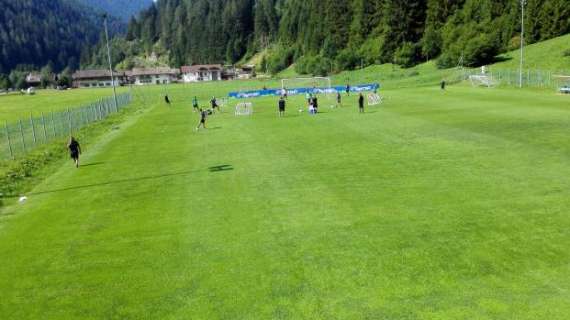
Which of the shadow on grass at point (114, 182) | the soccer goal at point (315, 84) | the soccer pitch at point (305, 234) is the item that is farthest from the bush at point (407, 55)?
the shadow on grass at point (114, 182)

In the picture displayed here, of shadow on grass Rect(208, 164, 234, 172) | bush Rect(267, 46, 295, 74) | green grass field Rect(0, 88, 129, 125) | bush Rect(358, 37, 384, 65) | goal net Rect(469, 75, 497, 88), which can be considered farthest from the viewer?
bush Rect(267, 46, 295, 74)

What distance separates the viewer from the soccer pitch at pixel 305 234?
31.9 feet

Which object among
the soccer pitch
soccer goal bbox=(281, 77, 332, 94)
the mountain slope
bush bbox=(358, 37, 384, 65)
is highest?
bush bbox=(358, 37, 384, 65)

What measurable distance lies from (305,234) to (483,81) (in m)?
58.3

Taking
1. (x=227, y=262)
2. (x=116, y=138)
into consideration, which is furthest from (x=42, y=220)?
(x=116, y=138)

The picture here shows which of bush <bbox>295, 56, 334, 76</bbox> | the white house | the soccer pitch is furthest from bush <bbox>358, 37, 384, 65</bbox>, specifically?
the soccer pitch

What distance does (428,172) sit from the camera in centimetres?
1938

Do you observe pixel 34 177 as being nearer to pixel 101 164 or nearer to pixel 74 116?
pixel 101 164

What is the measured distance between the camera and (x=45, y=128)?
38.6m

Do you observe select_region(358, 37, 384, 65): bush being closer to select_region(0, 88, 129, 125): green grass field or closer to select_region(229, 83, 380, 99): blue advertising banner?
select_region(229, 83, 380, 99): blue advertising banner

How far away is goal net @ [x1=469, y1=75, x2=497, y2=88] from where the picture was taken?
2461 inches

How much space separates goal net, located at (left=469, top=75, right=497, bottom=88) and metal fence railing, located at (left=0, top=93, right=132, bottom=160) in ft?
151

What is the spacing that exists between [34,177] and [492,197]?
2025 centimetres

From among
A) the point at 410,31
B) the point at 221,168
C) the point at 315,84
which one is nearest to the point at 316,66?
the point at 410,31
